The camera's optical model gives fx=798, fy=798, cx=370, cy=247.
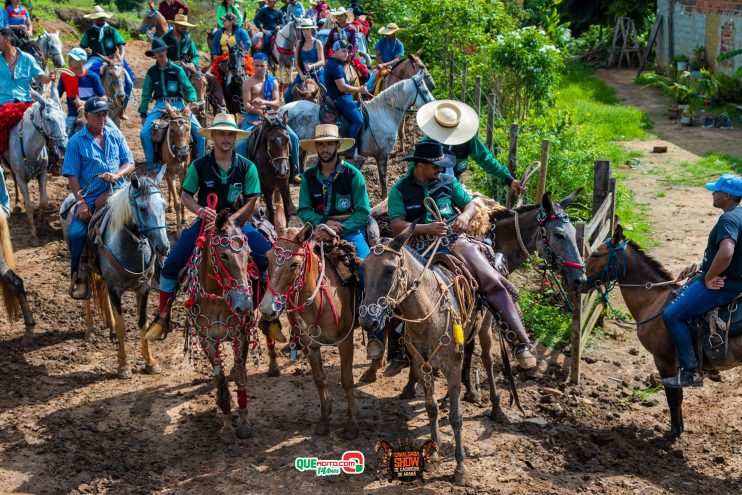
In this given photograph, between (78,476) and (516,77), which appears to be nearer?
(78,476)

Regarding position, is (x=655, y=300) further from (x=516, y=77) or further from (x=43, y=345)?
(x=516, y=77)

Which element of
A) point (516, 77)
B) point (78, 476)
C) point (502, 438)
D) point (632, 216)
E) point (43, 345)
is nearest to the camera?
point (78, 476)

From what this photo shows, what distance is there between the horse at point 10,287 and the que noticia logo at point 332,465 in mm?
4464

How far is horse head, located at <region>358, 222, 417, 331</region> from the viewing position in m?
6.23

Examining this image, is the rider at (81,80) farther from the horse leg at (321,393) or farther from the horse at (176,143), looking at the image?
the horse leg at (321,393)

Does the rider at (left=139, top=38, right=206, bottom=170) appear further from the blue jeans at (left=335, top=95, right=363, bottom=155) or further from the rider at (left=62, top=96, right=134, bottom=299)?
the rider at (left=62, top=96, right=134, bottom=299)

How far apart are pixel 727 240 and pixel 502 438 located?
2.83m

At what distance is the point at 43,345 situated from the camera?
9.84 meters

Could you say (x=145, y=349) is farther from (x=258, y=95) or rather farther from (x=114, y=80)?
(x=114, y=80)

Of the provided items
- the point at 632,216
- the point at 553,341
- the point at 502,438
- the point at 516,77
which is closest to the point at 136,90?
the point at 516,77

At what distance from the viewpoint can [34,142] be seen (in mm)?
12656

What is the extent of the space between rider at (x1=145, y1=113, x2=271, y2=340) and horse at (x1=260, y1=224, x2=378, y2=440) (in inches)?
27.7

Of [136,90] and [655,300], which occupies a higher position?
[136,90]

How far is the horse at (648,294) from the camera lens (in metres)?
8.05
